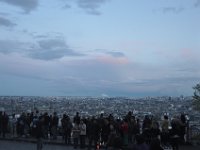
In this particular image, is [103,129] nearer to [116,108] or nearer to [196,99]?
[196,99]

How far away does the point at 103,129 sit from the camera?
959 inches

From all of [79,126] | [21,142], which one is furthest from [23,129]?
[79,126]

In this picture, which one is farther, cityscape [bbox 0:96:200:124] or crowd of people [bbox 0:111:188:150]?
cityscape [bbox 0:96:200:124]

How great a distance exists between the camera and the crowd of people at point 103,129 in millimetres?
21109

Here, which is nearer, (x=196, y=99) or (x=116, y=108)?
(x=196, y=99)

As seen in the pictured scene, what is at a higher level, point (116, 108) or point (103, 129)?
point (116, 108)

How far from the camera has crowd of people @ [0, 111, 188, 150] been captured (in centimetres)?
2111

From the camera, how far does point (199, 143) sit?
902 inches

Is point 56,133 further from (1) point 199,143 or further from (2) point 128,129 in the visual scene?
(1) point 199,143

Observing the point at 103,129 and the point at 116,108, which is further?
the point at 116,108

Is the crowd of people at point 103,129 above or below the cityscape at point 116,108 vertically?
below

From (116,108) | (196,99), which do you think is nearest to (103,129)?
(196,99)

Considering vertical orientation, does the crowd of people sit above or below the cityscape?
below

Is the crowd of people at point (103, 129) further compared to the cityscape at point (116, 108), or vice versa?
the cityscape at point (116, 108)
